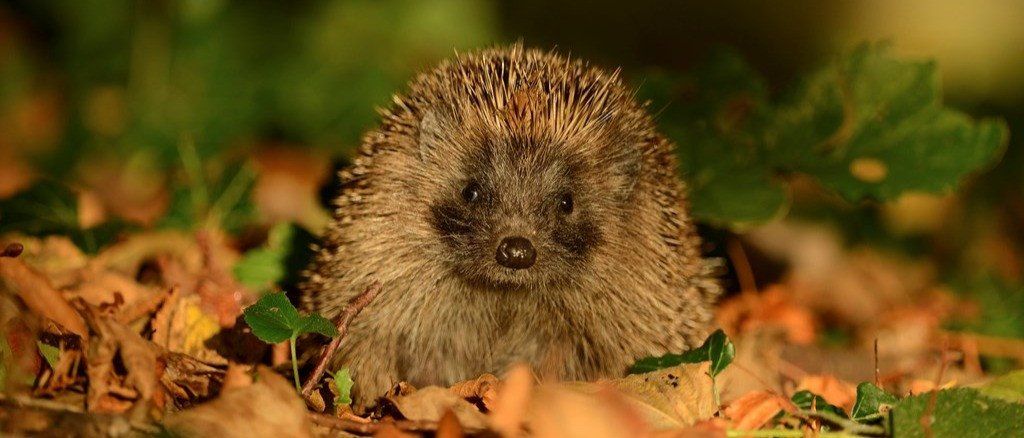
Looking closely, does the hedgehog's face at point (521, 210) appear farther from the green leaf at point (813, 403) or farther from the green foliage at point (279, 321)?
the green leaf at point (813, 403)

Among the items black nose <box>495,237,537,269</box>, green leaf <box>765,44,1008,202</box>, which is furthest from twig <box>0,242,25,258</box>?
green leaf <box>765,44,1008,202</box>

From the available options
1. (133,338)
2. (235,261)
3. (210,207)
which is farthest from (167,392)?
(210,207)

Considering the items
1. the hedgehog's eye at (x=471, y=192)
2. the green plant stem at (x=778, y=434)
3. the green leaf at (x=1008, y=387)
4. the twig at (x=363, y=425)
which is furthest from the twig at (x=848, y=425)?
the hedgehog's eye at (x=471, y=192)

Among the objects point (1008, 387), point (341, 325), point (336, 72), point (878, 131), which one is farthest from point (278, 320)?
point (336, 72)

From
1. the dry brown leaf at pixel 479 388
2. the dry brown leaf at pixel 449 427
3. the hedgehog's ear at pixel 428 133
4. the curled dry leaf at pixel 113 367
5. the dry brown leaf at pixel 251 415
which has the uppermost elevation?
the hedgehog's ear at pixel 428 133

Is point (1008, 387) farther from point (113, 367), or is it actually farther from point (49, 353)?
point (49, 353)

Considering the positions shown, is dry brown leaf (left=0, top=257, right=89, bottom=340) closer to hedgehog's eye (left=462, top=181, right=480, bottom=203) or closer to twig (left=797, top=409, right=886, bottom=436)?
hedgehog's eye (left=462, top=181, right=480, bottom=203)
